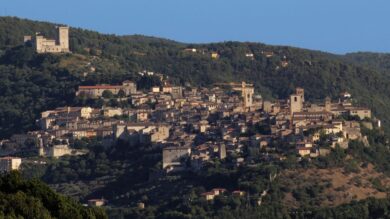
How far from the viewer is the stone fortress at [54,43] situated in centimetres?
10919

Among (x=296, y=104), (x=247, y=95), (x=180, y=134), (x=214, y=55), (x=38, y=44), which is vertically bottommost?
(x=180, y=134)

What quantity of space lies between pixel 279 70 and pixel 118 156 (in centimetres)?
3389

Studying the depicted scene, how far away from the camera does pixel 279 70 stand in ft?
388

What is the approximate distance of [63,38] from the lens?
361ft

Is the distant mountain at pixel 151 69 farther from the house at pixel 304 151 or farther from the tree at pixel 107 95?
the house at pixel 304 151

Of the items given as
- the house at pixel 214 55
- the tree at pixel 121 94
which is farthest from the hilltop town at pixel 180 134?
the house at pixel 214 55

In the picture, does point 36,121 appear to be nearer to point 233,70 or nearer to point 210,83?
point 210,83

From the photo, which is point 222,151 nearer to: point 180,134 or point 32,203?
point 180,134

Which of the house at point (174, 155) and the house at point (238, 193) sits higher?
the house at point (174, 155)

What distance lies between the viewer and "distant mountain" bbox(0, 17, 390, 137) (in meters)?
101

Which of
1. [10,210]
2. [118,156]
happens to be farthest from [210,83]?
[10,210]

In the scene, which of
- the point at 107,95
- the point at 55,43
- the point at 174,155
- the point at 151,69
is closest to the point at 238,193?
the point at 174,155

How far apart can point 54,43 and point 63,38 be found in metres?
0.59

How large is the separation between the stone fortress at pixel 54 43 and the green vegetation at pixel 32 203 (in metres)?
63.1
